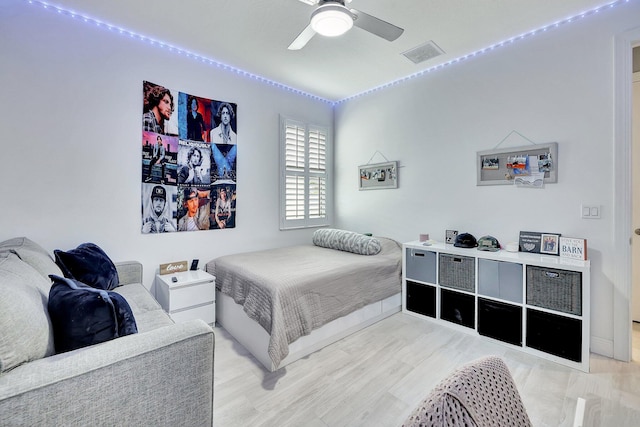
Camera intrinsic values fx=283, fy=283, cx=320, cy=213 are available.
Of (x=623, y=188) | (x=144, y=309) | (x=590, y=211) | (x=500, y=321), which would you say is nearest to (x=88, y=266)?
(x=144, y=309)

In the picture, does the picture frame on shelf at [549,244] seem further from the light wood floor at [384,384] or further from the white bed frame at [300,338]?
the white bed frame at [300,338]

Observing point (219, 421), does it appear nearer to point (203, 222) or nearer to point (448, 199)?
point (203, 222)

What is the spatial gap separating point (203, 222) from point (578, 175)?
3622 millimetres

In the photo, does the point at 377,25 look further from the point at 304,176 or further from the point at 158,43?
the point at 304,176

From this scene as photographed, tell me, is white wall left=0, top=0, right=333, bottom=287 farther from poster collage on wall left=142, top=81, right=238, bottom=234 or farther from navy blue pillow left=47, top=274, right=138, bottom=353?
navy blue pillow left=47, top=274, right=138, bottom=353

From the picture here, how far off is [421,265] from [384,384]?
4.55 feet

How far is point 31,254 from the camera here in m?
1.79

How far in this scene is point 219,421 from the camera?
1.64 metres

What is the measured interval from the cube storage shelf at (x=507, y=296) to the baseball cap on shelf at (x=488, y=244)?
9 centimetres

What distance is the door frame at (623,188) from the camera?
7.22ft

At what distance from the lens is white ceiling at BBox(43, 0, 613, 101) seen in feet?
7.33

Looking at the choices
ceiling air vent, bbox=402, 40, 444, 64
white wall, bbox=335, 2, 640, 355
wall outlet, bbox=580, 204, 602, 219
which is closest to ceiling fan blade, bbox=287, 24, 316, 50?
ceiling air vent, bbox=402, 40, 444, 64

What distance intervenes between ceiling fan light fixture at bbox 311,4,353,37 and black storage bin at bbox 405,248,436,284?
7.24 feet

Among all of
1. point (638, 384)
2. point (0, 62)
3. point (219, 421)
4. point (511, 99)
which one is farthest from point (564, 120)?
point (0, 62)
